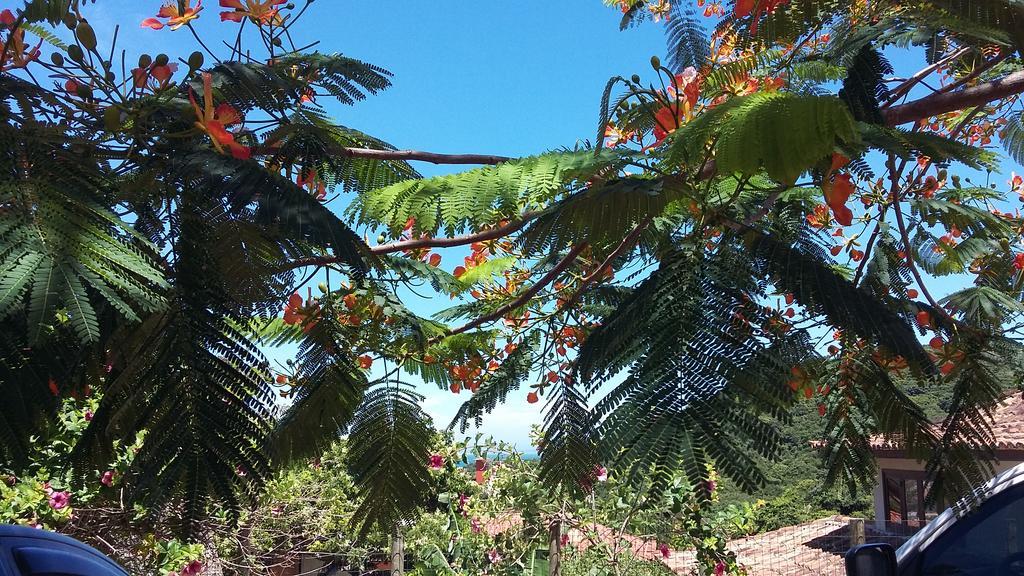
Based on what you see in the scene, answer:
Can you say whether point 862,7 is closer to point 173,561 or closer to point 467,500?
point 467,500

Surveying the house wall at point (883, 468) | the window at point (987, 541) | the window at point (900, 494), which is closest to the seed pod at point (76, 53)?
the window at point (987, 541)

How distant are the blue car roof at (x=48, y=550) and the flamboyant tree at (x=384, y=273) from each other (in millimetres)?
736

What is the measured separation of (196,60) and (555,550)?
4723mm

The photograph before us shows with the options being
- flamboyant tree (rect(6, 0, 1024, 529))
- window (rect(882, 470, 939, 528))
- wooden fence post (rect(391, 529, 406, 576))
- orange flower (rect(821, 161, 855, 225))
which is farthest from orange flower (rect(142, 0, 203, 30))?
window (rect(882, 470, 939, 528))

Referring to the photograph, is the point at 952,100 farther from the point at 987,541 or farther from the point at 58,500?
the point at 58,500

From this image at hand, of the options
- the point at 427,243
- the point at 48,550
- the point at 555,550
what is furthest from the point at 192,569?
the point at 427,243

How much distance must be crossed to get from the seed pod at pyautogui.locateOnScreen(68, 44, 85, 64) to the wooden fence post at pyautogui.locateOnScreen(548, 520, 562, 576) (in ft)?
15.7

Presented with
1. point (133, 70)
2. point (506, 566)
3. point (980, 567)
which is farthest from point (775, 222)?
point (506, 566)

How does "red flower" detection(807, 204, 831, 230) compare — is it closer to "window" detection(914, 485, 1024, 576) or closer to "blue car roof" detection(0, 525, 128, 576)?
"window" detection(914, 485, 1024, 576)

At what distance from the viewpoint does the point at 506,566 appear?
588 cm

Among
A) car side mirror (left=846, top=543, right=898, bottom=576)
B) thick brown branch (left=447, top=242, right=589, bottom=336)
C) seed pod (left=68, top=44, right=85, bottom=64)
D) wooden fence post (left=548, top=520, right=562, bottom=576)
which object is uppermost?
seed pod (left=68, top=44, right=85, bottom=64)

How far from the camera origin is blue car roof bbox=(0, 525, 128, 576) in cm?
193

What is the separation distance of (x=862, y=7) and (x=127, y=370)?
3477 mm

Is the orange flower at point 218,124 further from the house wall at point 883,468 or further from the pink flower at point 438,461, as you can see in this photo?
the house wall at point 883,468
